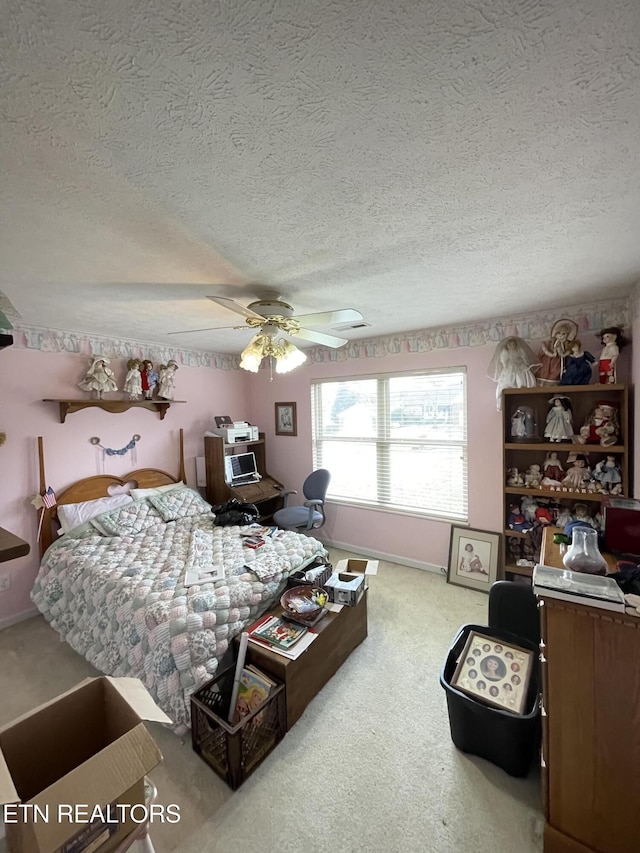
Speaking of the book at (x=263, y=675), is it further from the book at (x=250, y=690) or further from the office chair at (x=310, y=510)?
the office chair at (x=310, y=510)

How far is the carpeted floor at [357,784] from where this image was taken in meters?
1.31

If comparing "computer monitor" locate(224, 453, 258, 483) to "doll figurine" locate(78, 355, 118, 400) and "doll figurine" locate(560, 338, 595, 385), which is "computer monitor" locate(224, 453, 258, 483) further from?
"doll figurine" locate(560, 338, 595, 385)

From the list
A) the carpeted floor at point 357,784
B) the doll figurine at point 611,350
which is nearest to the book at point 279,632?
the carpeted floor at point 357,784

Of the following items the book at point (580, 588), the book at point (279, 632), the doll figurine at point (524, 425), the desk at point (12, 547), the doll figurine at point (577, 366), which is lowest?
the book at point (279, 632)

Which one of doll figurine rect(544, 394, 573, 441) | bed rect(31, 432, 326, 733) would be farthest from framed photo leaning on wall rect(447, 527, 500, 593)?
bed rect(31, 432, 326, 733)

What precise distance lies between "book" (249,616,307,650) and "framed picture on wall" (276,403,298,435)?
2543 mm

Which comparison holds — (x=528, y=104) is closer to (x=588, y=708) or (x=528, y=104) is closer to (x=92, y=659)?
(x=588, y=708)

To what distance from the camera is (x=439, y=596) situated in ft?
9.77

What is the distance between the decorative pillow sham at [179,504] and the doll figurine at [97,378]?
1.14 m

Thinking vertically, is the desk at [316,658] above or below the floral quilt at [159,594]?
below

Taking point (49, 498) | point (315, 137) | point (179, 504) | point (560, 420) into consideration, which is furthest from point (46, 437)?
point (560, 420)

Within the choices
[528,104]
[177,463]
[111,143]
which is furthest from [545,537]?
[177,463]

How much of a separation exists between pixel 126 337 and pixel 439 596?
382 centimetres

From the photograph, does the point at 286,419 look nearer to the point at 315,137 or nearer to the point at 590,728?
the point at 315,137
